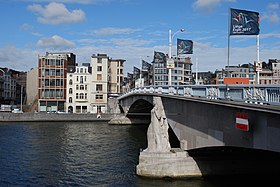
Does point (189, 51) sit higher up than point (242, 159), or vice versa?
point (189, 51)

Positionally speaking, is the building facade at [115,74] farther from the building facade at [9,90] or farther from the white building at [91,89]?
the building facade at [9,90]

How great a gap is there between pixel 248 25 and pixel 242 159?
1114 cm

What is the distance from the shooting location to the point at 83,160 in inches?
1401

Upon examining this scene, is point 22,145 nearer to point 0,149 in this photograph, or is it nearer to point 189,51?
point 0,149

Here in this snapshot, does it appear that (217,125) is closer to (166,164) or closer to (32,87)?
(166,164)

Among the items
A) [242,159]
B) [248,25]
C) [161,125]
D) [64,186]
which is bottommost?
[64,186]

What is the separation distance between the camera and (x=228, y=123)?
1967 centimetres

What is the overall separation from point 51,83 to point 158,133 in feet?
243

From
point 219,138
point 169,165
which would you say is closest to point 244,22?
point 219,138

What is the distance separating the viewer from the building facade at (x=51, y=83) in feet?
318

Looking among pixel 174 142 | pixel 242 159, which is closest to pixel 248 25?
pixel 242 159

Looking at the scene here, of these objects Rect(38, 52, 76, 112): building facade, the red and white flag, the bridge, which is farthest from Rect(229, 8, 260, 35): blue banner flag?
Rect(38, 52, 76, 112): building facade

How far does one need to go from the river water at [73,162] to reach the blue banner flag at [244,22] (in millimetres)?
11301

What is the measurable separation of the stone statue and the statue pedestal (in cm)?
122
